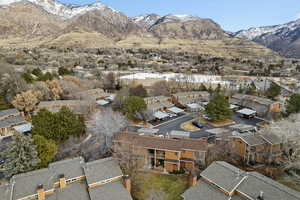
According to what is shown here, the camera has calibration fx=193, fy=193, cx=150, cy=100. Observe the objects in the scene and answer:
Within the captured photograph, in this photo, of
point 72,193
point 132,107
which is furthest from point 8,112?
point 72,193

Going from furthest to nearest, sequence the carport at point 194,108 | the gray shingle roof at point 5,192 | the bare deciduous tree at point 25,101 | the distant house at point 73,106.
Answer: the carport at point 194,108 → the bare deciduous tree at point 25,101 → the distant house at point 73,106 → the gray shingle roof at point 5,192

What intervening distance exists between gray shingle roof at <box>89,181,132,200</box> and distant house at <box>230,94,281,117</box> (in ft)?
125

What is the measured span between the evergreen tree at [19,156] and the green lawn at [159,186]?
38.6ft

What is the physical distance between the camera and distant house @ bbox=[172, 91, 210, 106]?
168ft

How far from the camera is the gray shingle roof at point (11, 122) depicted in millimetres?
34675

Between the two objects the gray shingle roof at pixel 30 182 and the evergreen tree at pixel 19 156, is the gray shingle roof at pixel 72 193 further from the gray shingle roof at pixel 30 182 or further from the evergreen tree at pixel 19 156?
the evergreen tree at pixel 19 156

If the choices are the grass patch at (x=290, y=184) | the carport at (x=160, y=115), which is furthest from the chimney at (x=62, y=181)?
the carport at (x=160, y=115)

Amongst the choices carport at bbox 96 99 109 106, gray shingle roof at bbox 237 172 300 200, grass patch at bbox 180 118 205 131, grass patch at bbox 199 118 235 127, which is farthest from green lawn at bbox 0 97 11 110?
gray shingle roof at bbox 237 172 300 200

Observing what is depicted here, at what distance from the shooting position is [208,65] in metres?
101

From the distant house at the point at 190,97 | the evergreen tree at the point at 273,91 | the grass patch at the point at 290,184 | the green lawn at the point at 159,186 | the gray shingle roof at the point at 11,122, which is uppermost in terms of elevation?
the evergreen tree at the point at 273,91

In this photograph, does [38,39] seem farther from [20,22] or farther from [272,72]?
[272,72]

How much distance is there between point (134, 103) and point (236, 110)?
2683 cm

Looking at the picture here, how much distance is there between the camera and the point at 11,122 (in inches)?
1399

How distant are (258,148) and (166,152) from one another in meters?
13.2
